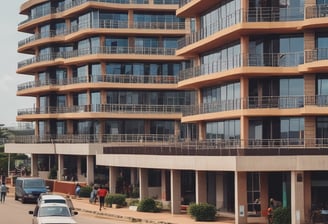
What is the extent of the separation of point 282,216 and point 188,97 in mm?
41072

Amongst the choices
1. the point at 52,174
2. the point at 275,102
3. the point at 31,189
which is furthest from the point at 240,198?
the point at 52,174

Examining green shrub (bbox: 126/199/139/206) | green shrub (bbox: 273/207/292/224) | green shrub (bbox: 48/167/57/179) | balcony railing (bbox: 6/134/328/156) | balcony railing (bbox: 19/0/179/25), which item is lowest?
green shrub (bbox: 126/199/139/206)

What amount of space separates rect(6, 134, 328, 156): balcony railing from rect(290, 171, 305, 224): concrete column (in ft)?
4.22

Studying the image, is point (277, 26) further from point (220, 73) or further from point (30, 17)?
point (30, 17)

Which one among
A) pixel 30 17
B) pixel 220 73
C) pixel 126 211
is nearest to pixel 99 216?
pixel 126 211

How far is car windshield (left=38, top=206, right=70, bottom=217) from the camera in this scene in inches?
1377

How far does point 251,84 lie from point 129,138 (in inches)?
→ 1226

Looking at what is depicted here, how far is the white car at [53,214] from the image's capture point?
33.6 m

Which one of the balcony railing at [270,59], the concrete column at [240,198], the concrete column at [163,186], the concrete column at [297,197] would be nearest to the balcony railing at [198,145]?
the concrete column at [297,197]

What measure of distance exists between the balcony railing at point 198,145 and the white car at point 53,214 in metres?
11.7

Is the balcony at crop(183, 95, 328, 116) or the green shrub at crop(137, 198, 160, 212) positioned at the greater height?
the balcony at crop(183, 95, 328, 116)

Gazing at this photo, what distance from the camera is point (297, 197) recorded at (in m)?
42.0

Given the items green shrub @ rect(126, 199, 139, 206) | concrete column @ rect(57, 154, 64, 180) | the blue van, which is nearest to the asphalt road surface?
the blue van

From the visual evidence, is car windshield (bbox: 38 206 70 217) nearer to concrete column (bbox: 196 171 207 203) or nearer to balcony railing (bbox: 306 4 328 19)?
concrete column (bbox: 196 171 207 203)
